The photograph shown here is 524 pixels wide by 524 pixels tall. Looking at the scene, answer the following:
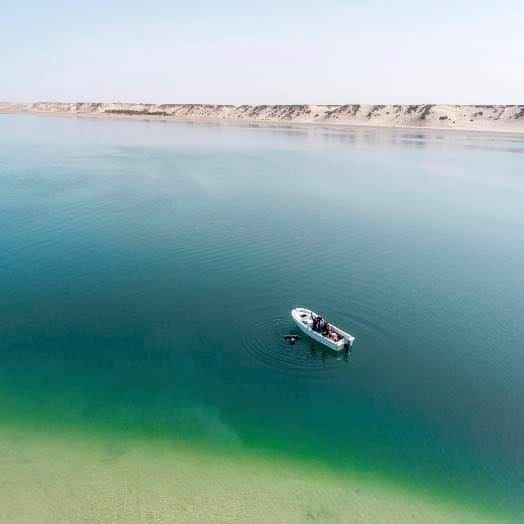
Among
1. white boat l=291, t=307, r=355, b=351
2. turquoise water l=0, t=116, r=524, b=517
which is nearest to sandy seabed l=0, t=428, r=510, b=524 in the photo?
turquoise water l=0, t=116, r=524, b=517

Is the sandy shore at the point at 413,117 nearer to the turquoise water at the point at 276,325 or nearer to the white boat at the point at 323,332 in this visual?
the turquoise water at the point at 276,325

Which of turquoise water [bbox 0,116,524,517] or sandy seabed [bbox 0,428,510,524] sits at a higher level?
turquoise water [bbox 0,116,524,517]

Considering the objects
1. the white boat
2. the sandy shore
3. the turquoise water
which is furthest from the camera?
the sandy shore

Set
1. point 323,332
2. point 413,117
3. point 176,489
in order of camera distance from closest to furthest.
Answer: point 176,489 → point 323,332 → point 413,117

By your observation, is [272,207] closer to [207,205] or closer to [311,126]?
[207,205]

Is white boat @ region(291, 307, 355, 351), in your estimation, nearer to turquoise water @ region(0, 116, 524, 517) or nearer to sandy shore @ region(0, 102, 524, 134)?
turquoise water @ region(0, 116, 524, 517)

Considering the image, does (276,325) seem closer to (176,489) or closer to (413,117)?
(176,489)

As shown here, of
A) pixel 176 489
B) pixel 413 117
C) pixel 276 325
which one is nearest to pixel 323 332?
pixel 276 325

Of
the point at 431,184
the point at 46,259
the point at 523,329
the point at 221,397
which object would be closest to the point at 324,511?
the point at 221,397
